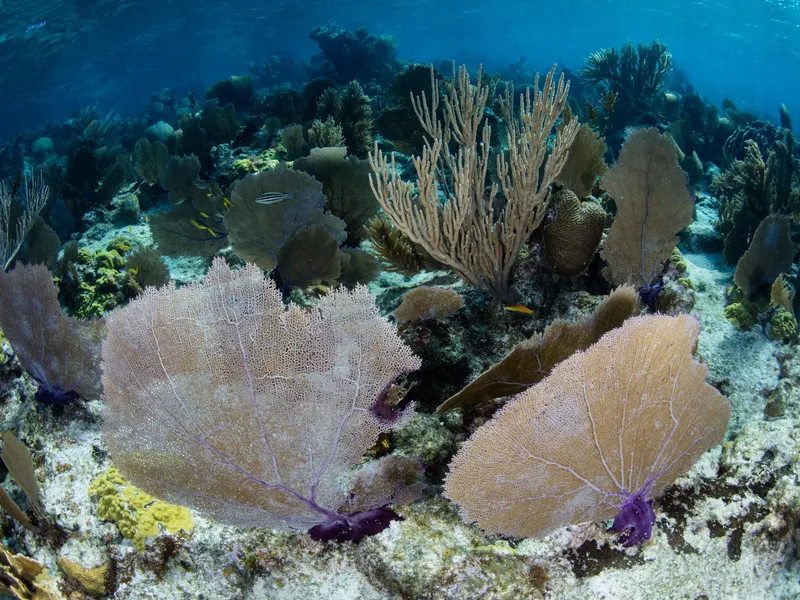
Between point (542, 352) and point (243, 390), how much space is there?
1.38 metres

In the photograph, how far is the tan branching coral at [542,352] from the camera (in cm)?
206

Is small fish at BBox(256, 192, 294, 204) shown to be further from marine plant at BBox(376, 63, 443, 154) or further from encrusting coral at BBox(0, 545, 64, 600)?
marine plant at BBox(376, 63, 443, 154)

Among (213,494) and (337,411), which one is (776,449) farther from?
(213,494)

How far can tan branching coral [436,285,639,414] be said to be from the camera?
206 centimetres

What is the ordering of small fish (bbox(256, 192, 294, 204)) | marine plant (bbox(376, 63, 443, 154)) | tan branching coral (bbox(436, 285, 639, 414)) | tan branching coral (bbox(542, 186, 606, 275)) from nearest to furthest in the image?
tan branching coral (bbox(436, 285, 639, 414))
tan branching coral (bbox(542, 186, 606, 275))
small fish (bbox(256, 192, 294, 204))
marine plant (bbox(376, 63, 443, 154))

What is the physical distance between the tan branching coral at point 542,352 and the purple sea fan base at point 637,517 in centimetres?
64

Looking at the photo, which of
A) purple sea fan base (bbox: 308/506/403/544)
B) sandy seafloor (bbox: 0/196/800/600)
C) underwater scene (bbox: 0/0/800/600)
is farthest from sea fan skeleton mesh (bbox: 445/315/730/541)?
purple sea fan base (bbox: 308/506/403/544)

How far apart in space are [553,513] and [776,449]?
1.26 metres

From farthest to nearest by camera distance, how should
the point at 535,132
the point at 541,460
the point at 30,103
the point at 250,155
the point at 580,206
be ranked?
the point at 30,103 → the point at 250,155 → the point at 580,206 → the point at 535,132 → the point at 541,460

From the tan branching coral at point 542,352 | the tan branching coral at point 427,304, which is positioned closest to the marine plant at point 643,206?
the tan branching coral at point 542,352

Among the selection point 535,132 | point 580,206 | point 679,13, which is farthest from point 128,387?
point 679,13

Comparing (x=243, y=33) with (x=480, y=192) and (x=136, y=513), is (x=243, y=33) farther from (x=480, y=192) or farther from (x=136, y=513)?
(x=136, y=513)

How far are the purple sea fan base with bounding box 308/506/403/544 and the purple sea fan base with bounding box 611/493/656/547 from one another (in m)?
0.95

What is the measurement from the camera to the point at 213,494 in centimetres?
186
